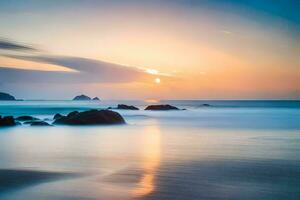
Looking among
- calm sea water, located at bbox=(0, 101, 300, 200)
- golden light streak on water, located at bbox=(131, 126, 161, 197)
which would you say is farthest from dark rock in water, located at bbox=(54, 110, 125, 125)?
golden light streak on water, located at bbox=(131, 126, 161, 197)

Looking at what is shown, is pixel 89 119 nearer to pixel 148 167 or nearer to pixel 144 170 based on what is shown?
pixel 148 167

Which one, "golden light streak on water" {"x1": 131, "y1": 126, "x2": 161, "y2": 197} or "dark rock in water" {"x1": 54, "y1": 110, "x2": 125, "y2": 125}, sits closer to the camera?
"golden light streak on water" {"x1": 131, "y1": 126, "x2": 161, "y2": 197}

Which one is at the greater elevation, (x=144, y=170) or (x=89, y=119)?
(x=89, y=119)

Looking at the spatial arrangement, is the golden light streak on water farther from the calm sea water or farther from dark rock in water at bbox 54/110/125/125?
dark rock in water at bbox 54/110/125/125

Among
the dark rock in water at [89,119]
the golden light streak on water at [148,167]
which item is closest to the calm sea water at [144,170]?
the golden light streak on water at [148,167]

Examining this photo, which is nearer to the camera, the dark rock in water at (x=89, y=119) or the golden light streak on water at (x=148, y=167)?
the golden light streak on water at (x=148, y=167)

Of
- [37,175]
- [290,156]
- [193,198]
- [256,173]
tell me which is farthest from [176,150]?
[193,198]

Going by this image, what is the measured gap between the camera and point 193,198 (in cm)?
1188

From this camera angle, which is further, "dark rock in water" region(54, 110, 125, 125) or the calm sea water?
"dark rock in water" region(54, 110, 125, 125)

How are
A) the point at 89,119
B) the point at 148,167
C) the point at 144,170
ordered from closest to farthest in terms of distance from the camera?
the point at 144,170, the point at 148,167, the point at 89,119

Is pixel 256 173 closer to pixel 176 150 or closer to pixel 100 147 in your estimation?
pixel 176 150

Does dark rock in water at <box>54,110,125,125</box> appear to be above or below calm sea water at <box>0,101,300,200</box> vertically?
above

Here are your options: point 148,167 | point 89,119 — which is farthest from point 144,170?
point 89,119

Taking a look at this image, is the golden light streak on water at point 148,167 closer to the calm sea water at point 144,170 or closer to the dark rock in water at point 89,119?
the calm sea water at point 144,170
